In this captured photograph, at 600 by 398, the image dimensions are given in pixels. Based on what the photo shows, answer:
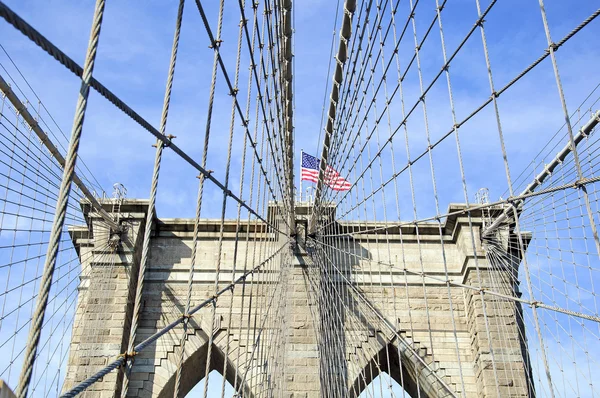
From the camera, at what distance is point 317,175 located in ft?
41.5

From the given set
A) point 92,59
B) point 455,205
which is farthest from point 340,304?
point 92,59

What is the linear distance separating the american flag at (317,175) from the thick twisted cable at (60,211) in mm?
9540

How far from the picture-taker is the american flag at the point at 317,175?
38.7 feet

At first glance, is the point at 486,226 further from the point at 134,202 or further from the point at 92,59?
the point at 92,59

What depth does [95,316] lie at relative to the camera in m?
10.7

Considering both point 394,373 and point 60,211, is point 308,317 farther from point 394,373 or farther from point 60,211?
point 60,211

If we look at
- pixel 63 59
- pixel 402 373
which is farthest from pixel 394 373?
pixel 63 59

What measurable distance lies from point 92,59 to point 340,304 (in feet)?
32.1

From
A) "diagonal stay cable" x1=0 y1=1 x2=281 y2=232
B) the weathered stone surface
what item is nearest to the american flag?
the weathered stone surface

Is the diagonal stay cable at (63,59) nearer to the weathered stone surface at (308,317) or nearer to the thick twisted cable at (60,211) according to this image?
the thick twisted cable at (60,211)

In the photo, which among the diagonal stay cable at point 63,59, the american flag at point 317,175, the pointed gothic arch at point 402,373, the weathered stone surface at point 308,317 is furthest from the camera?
the american flag at point 317,175

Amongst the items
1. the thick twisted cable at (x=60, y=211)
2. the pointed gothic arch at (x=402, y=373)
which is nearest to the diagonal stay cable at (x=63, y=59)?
the thick twisted cable at (x=60, y=211)

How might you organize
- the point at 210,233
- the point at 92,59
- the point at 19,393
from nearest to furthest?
the point at 19,393 < the point at 92,59 < the point at 210,233

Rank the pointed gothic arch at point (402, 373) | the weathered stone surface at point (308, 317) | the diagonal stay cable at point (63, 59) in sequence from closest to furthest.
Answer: the diagonal stay cable at point (63, 59), the weathered stone surface at point (308, 317), the pointed gothic arch at point (402, 373)
